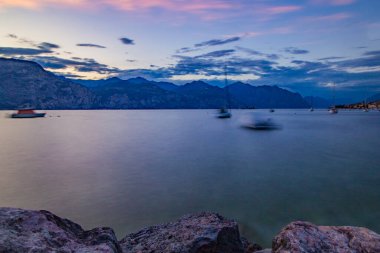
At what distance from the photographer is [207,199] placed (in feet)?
58.0

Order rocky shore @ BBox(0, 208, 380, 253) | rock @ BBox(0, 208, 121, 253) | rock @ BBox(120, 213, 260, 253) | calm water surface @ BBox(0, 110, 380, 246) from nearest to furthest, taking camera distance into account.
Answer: rock @ BBox(0, 208, 121, 253), rocky shore @ BBox(0, 208, 380, 253), rock @ BBox(120, 213, 260, 253), calm water surface @ BBox(0, 110, 380, 246)

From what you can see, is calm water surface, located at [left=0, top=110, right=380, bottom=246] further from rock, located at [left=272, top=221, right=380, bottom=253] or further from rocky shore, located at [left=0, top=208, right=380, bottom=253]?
rock, located at [left=272, top=221, right=380, bottom=253]

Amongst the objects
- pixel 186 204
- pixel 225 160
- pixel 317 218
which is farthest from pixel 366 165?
pixel 186 204

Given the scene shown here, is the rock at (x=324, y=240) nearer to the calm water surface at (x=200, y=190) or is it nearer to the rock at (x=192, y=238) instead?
the rock at (x=192, y=238)

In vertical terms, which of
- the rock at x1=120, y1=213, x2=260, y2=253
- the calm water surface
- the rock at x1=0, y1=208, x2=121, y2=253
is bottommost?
the calm water surface

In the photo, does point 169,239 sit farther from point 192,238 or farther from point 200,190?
point 200,190

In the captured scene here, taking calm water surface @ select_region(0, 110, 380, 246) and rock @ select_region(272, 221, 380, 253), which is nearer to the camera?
rock @ select_region(272, 221, 380, 253)

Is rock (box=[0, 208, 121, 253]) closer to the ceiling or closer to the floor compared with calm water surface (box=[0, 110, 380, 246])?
closer to the ceiling

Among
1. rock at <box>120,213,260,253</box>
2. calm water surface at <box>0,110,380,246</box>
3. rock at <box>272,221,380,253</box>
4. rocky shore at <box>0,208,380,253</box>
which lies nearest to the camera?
rocky shore at <box>0,208,380,253</box>

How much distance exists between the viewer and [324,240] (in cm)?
502

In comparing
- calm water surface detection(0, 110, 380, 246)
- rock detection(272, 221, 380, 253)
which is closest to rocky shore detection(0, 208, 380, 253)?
rock detection(272, 221, 380, 253)

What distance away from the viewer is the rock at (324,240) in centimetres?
484

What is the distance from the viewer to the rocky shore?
4.68 meters

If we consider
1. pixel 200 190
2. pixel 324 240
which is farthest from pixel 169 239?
pixel 200 190
